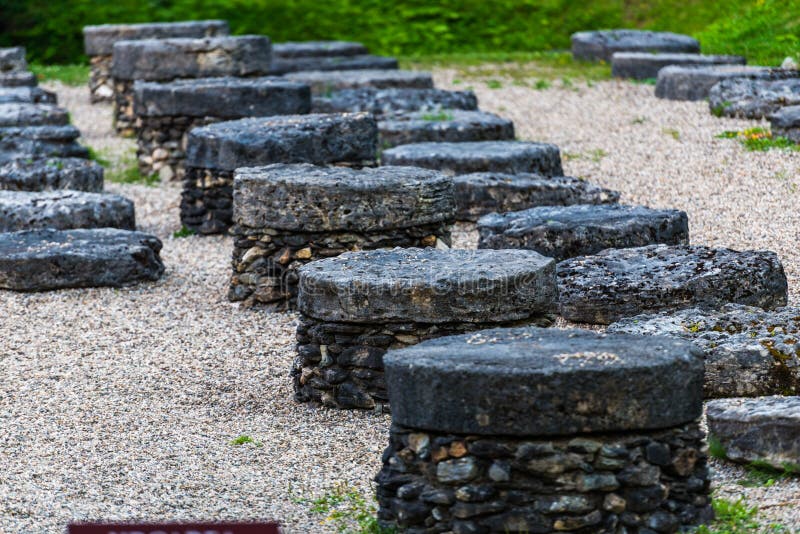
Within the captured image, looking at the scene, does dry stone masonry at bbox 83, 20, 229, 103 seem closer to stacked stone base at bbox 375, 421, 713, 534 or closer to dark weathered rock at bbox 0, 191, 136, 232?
dark weathered rock at bbox 0, 191, 136, 232

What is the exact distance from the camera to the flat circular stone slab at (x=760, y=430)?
5.21 metres

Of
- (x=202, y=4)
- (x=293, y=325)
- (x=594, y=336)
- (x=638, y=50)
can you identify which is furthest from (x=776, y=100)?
(x=202, y=4)

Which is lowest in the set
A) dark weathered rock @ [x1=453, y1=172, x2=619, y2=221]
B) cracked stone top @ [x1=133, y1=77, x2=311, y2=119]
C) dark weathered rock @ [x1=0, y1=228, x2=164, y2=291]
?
dark weathered rock @ [x1=0, y1=228, x2=164, y2=291]

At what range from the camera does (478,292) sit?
637 cm

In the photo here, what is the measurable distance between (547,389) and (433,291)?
194cm

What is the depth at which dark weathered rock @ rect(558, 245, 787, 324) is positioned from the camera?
7582 millimetres

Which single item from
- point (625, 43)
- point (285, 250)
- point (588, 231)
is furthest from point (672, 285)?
point (625, 43)

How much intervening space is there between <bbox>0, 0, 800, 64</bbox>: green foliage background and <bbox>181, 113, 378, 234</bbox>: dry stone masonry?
524 inches

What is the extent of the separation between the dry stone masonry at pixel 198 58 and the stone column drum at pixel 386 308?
878cm

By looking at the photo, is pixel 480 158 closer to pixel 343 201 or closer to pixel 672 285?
pixel 343 201

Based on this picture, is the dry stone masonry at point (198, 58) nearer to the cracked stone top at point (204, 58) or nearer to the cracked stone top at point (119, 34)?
the cracked stone top at point (204, 58)

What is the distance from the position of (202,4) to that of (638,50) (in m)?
8.16

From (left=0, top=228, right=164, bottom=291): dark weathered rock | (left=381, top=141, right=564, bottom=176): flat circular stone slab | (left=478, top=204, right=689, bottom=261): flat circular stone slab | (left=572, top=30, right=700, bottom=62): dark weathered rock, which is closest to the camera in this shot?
(left=478, top=204, right=689, bottom=261): flat circular stone slab

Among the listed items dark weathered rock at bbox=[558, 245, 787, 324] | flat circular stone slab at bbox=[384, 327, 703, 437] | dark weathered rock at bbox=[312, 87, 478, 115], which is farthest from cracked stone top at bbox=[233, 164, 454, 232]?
dark weathered rock at bbox=[312, 87, 478, 115]
